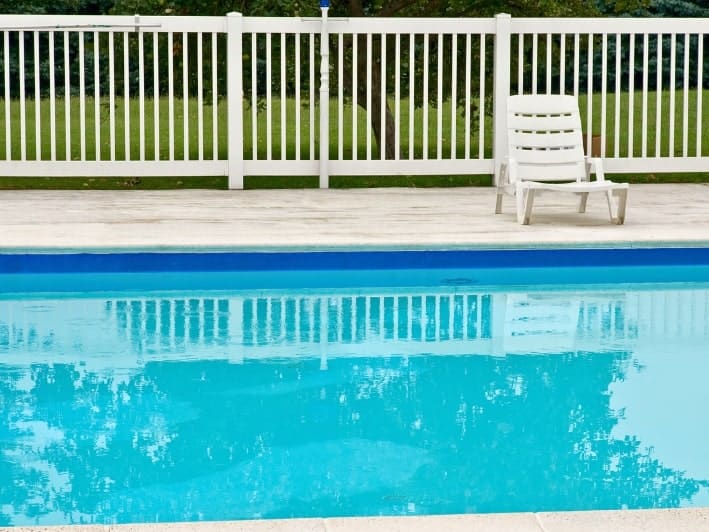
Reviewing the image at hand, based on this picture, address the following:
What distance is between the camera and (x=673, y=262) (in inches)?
260

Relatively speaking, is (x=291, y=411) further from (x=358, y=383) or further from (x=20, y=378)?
(x=20, y=378)

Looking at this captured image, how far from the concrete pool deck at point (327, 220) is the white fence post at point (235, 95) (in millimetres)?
226

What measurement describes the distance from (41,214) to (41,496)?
466cm

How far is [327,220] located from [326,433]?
365 cm

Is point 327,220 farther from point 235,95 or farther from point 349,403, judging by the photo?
point 349,403

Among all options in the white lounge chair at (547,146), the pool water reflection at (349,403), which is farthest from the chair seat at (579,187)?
the pool water reflection at (349,403)

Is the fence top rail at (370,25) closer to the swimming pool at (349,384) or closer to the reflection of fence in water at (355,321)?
the swimming pool at (349,384)

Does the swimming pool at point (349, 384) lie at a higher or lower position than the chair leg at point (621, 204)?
lower

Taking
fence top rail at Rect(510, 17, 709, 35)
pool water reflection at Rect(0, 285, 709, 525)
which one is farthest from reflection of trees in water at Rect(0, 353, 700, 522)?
fence top rail at Rect(510, 17, 709, 35)

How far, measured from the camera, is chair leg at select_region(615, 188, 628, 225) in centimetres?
714

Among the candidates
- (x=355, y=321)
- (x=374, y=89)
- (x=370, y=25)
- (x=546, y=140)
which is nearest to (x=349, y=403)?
(x=355, y=321)

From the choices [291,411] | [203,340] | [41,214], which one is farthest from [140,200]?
[291,411]

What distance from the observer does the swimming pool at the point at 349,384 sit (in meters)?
3.30

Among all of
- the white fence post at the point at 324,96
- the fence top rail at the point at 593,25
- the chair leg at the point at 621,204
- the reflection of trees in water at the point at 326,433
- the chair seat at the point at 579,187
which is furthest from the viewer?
the fence top rail at the point at 593,25
